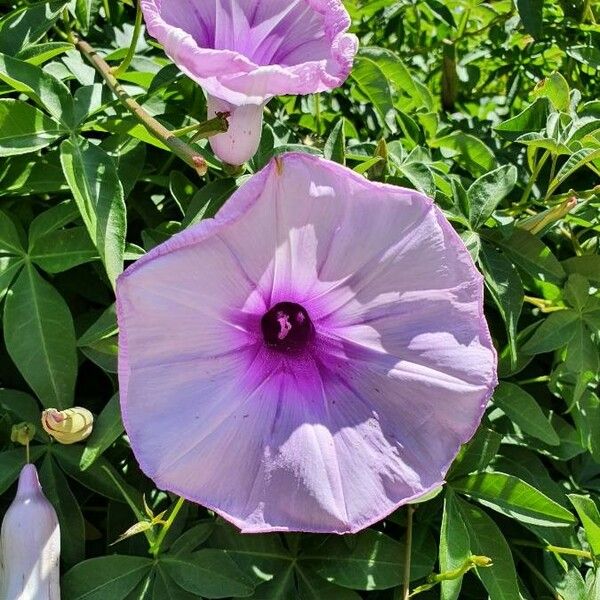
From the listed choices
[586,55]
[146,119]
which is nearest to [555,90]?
[586,55]

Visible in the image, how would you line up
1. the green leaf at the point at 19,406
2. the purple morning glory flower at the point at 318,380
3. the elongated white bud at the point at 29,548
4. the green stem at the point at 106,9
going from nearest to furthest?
the purple morning glory flower at the point at 318,380 < the elongated white bud at the point at 29,548 < the green leaf at the point at 19,406 < the green stem at the point at 106,9

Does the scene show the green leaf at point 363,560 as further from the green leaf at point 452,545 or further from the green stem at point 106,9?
the green stem at point 106,9

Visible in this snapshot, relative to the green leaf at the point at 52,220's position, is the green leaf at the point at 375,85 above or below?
above

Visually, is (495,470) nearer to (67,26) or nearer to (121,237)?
(121,237)

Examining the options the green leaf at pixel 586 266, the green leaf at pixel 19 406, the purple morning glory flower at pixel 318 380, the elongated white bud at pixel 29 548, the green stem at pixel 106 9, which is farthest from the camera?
the green stem at pixel 106 9

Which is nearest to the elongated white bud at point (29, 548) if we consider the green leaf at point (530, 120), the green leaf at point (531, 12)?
the green leaf at point (530, 120)

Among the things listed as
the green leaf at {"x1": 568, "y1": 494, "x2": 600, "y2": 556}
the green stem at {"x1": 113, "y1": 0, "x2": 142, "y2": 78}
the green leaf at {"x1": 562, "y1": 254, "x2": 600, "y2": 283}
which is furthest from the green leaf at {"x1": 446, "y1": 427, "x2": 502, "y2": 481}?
the green stem at {"x1": 113, "y1": 0, "x2": 142, "y2": 78}

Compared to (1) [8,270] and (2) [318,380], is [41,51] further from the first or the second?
(2) [318,380]

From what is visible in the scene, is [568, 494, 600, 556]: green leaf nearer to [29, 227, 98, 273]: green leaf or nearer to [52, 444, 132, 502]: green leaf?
Result: [52, 444, 132, 502]: green leaf
